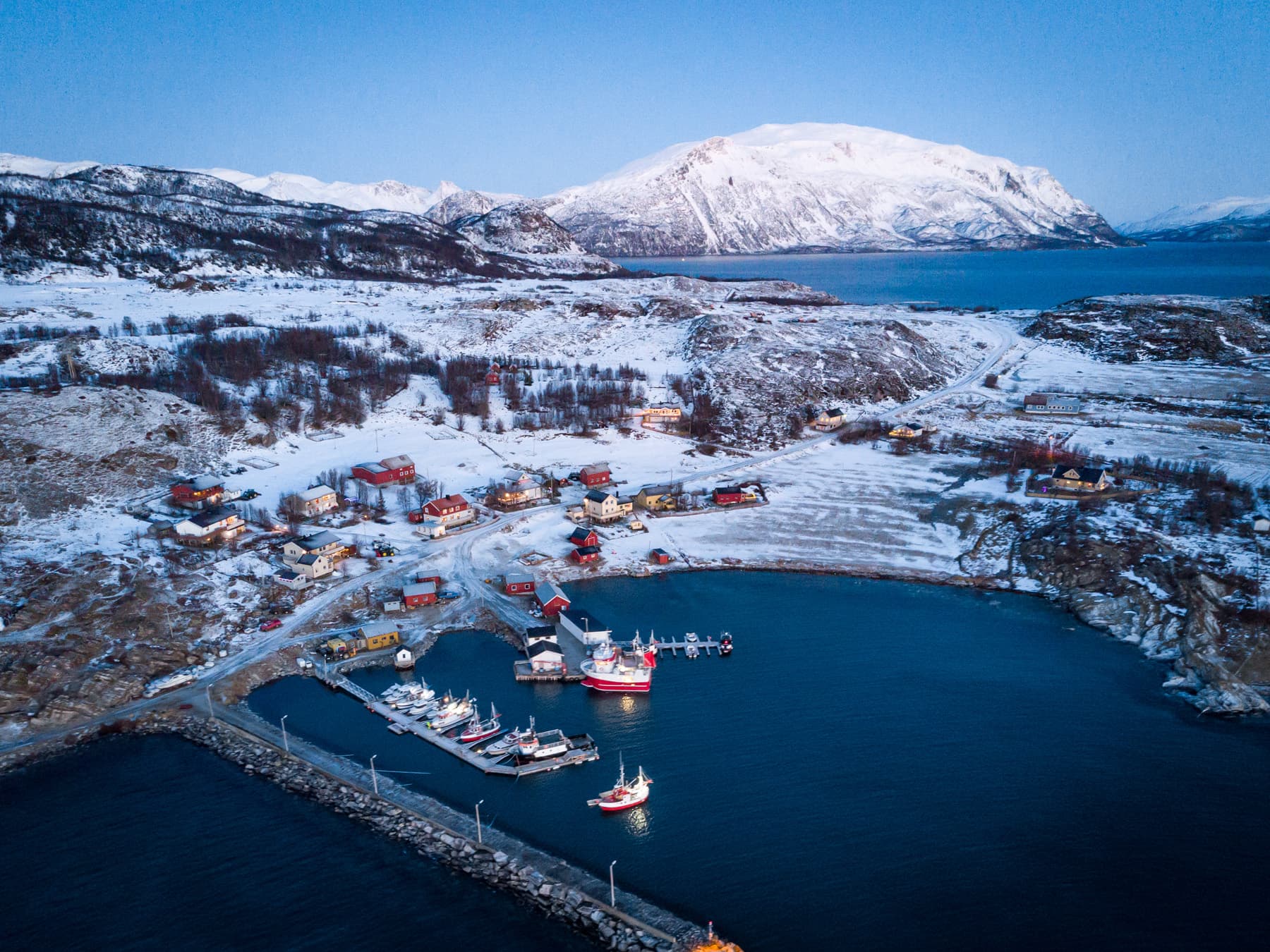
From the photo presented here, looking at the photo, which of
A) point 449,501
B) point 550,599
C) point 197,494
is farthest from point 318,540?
point 550,599

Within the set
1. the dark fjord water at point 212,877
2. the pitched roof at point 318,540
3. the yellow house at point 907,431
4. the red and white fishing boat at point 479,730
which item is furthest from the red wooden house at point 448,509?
the yellow house at point 907,431

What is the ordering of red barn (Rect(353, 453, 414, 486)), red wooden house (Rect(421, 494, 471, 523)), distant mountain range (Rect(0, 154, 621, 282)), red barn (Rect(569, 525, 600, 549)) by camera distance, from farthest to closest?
distant mountain range (Rect(0, 154, 621, 282)), red barn (Rect(353, 453, 414, 486)), red wooden house (Rect(421, 494, 471, 523)), red barn (Rect(569, 525, 600, 549))

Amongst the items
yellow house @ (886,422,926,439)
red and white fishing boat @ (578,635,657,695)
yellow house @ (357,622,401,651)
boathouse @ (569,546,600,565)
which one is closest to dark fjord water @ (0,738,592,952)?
yellow house @ (357,622,401,651)

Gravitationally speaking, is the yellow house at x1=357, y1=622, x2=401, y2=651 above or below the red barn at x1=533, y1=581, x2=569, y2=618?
below

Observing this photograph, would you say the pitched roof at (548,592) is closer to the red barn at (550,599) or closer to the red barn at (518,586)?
the red barn at (550,599)

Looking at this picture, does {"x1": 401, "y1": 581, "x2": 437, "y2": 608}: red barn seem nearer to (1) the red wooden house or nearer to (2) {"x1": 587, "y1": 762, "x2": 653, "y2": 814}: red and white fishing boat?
(1) the red wooden house
